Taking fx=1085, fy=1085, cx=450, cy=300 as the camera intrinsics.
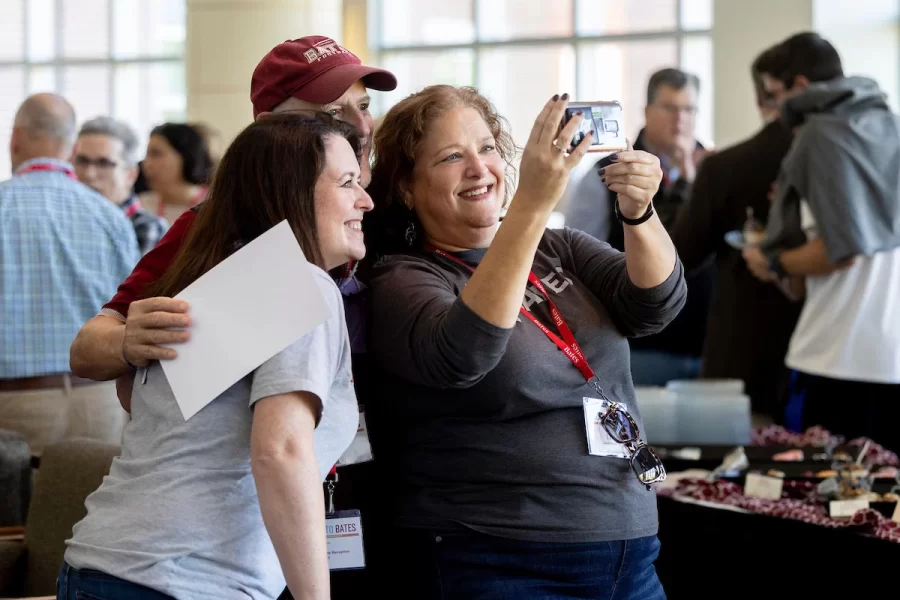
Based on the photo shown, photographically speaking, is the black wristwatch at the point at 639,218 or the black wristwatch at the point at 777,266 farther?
the black wristwatch at the point at 777,266

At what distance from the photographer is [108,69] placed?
398 inches

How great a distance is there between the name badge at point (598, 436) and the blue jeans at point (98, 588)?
0.64 metres

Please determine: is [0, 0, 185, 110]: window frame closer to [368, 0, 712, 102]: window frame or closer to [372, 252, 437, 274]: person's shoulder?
[368, 0, 712, 102]: window frame

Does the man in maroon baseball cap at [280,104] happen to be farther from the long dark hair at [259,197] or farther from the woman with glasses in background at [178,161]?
the woman with glasses in background at [178,161]

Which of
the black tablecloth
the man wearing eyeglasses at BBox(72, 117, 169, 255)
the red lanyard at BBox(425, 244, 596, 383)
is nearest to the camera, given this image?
the red lanyard at BBox(425, 244, 596, 383)

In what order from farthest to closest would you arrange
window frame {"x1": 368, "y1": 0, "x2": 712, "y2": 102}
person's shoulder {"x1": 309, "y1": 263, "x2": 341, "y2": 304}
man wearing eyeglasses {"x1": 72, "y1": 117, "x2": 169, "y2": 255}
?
window frame {"x1": 368, "y1": 0, "x2": 712, "y2": 102} → man wearing eyeglasses {"x1": 72, "y1": 117, "x2": 169, "y2": 255} → person's shoulder {"x1": 309, "y1": 263, "x2": 341, "y2": 304}

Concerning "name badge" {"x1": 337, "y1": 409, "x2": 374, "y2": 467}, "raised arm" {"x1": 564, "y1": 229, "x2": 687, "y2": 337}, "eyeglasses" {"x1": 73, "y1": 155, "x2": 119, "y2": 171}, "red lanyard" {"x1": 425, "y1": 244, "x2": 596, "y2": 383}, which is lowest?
"name badge" {"x1": 337, "y1": 409, "x2": 374, "y2": 467}

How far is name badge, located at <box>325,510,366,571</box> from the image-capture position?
5.35 feet

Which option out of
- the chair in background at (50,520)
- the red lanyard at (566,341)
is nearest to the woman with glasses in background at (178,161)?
the chair in background at (50,520)

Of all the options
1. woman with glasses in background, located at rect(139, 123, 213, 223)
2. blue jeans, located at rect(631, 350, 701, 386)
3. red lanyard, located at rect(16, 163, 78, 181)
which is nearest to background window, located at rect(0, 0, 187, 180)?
woman with glasses in background, located at rect(139, 123, 213, 223)

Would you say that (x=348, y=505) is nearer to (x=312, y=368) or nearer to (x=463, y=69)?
(x=312, y=368)

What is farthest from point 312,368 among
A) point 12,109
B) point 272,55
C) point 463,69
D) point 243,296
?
point 12,109

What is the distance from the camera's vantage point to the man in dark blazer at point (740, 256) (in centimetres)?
373

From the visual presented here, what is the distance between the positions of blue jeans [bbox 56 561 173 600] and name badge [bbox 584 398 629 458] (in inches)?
25.3
